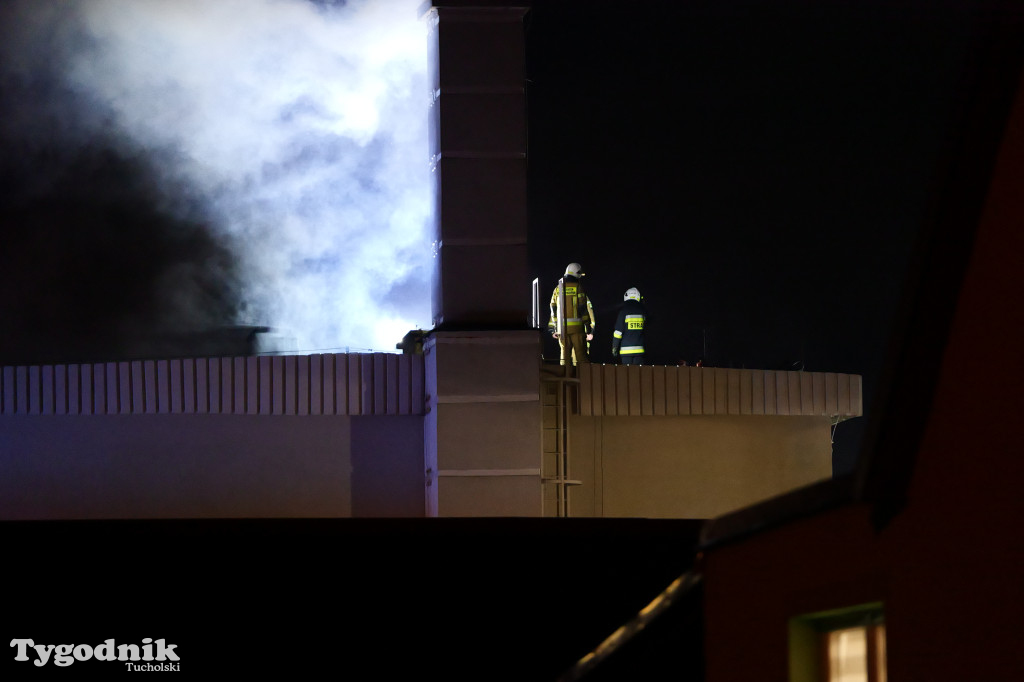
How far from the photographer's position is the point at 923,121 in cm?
1393

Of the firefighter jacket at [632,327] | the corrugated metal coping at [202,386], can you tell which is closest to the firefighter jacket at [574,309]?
the firefighter jacket at [632,327]

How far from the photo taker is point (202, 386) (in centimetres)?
981

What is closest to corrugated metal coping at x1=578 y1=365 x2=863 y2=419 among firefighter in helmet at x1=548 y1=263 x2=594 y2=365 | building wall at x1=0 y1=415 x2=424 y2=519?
firefighter in helmet at x1=548 y1=263 x2=594 y2=365

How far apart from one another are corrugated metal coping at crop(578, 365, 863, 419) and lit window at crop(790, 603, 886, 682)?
7.48m

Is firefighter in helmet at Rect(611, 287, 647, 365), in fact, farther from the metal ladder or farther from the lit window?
the lit window

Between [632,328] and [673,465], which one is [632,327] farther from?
[673,465]

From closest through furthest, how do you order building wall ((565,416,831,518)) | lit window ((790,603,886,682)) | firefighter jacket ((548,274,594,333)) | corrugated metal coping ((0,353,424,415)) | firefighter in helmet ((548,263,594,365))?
lit window ((790,603,886,682)), corrugated metal coping ((0,353,424,415)), building wall ((565,416,831,518)), firefighter in helmet ((548,263,594,365)), firefighter jacket ((548,274,594,333))

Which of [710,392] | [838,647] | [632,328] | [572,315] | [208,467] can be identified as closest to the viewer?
[838,647]

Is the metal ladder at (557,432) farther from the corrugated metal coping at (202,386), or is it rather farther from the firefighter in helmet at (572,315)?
the corrugated metal coping at (202,386)

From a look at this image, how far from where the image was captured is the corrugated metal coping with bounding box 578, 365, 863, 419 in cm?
1014

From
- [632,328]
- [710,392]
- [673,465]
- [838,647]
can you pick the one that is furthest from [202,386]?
[838,647]

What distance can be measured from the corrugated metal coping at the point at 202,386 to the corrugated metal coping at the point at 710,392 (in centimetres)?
212

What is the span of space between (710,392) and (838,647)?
800 centimetres

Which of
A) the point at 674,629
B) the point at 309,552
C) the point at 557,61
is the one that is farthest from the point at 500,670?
the point at 557,61
